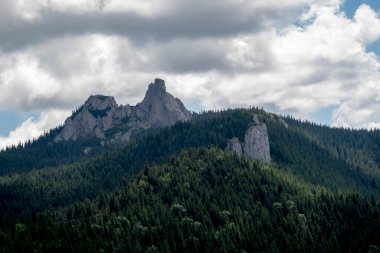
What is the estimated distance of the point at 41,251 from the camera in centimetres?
19950

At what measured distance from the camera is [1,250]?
643 ft

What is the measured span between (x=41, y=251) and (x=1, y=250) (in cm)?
1289
